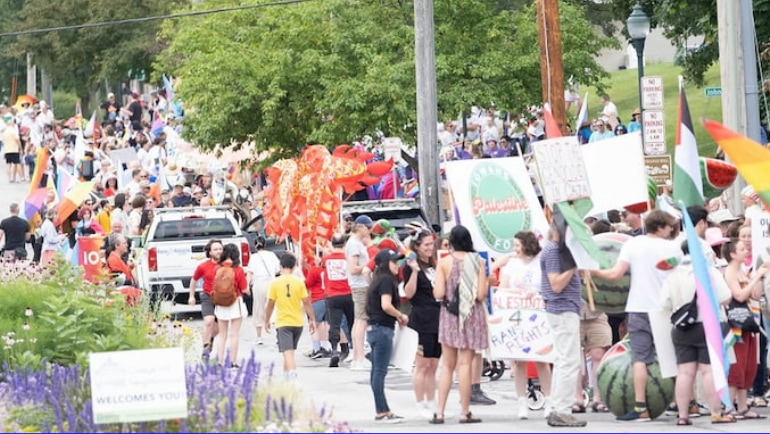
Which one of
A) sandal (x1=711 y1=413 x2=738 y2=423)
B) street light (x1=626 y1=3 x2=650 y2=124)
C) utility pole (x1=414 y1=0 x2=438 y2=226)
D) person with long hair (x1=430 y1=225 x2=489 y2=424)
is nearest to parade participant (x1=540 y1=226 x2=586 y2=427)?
person with long hair (x1=430 y1=225 x2=489 y2=424)

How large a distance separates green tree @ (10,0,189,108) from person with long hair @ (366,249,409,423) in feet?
156

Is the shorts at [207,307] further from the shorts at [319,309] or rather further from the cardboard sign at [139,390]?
the cardboard sign at [139,390]

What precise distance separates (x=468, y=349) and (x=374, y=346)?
998mm

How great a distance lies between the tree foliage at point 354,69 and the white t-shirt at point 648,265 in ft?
67.1

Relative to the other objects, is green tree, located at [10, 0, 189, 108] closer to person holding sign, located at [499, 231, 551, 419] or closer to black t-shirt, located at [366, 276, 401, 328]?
black t-shirt, located at [366, 276, 401, 328]

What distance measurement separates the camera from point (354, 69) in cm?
3641

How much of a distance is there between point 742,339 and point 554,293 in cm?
188

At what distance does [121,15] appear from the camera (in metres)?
64.0

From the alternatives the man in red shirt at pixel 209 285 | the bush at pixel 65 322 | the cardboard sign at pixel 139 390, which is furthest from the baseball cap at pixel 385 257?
the man in red shirt at pixel 209 285

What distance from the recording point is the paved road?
46.6 ft

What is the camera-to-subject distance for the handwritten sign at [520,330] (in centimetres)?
1523

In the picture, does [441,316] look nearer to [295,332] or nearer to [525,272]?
[525,272]

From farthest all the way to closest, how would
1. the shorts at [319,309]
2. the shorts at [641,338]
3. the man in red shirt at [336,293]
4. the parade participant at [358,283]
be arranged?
the shorts at [319,309], the man in red shirt at [336,293], the parade participant at [358,283], the shorts at [641,338]

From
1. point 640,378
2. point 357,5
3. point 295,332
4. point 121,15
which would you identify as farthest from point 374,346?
point 121,15
